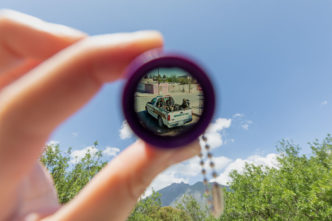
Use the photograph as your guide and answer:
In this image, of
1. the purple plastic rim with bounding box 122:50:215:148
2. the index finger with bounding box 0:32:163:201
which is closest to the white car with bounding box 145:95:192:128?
the purple plastic rim with bounding box 122:50:215:148

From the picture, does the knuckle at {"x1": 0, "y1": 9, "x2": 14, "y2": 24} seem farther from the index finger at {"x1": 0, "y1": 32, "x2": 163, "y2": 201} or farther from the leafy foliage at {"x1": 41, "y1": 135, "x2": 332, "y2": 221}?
the leafy foliage at {"x1": 41, "y1": 135, "x2": 332, "y2": 221}

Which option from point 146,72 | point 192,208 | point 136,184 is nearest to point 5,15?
point 146,72

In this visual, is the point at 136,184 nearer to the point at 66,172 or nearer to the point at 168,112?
the point at 168,112

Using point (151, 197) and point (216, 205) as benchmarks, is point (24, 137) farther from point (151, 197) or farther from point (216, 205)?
point (151, 197)

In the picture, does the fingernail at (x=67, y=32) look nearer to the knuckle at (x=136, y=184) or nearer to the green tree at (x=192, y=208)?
the knuckle at (x=136, y=184)

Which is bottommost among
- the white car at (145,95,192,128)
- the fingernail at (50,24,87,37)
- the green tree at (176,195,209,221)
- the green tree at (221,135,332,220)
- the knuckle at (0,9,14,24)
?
the green tree at (176,195,209,221)

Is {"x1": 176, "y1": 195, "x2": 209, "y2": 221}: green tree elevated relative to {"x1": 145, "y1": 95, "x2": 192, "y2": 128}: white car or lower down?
lower down

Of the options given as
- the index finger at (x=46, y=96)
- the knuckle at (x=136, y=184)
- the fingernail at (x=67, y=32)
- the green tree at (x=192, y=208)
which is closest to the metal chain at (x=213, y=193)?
the knuckle at (x=136, y=184)
